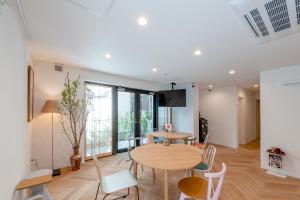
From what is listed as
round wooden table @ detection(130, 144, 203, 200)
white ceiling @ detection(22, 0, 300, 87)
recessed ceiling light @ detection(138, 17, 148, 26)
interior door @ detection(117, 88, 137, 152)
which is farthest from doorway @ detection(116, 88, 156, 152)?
recessed ceiling light @ detection(138, 17, 148, 26)

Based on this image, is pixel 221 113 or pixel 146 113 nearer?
pixel 146 113

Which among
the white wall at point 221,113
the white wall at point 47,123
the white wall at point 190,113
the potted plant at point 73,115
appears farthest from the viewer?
the white wall at point 221,113

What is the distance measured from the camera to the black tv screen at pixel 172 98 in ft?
17.7

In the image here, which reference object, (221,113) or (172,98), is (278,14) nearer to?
(172,98)

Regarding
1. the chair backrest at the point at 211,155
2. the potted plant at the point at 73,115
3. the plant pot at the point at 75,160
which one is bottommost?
the plant pot at the point at 75,160

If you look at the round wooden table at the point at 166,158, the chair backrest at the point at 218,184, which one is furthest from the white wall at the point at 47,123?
the chair backrest at the point at 218,184

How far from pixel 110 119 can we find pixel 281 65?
15.7 feet

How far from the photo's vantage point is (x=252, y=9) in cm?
150

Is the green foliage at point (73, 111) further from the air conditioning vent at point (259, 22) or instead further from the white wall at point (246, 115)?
the white wall at point (246, 115)

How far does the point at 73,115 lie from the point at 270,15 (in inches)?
156

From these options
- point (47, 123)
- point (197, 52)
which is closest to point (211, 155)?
point (197, 52)

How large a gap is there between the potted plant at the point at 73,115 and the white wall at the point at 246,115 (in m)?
6.11

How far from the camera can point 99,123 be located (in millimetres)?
4488

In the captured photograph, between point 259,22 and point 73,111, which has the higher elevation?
point 259,22
